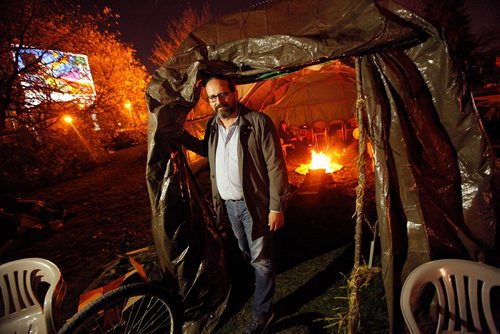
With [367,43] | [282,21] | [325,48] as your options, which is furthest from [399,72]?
[282,21]

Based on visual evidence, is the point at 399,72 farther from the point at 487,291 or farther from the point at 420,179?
the point at 487,291

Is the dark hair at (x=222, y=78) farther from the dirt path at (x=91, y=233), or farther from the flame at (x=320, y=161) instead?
the flame at (x=320, y=161)

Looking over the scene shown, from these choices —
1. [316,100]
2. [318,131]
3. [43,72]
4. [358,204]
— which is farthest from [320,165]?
[43,72]

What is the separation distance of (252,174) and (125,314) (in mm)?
2189

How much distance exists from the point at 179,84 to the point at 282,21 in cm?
127

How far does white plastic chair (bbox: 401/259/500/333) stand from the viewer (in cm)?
176

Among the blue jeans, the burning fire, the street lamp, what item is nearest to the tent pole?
the blue jeans

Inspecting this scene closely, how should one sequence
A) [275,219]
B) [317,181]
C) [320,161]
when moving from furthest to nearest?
[320,161]
[317,181]
[275,219]

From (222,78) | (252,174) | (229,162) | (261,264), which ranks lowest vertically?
(261,264)

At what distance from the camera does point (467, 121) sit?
215 cm

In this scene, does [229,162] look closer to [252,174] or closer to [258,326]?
[252,174]

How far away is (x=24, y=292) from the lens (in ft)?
8.38

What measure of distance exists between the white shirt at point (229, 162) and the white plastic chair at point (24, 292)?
1867 millimetres

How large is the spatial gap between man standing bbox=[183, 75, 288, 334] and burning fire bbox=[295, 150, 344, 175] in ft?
19.1
